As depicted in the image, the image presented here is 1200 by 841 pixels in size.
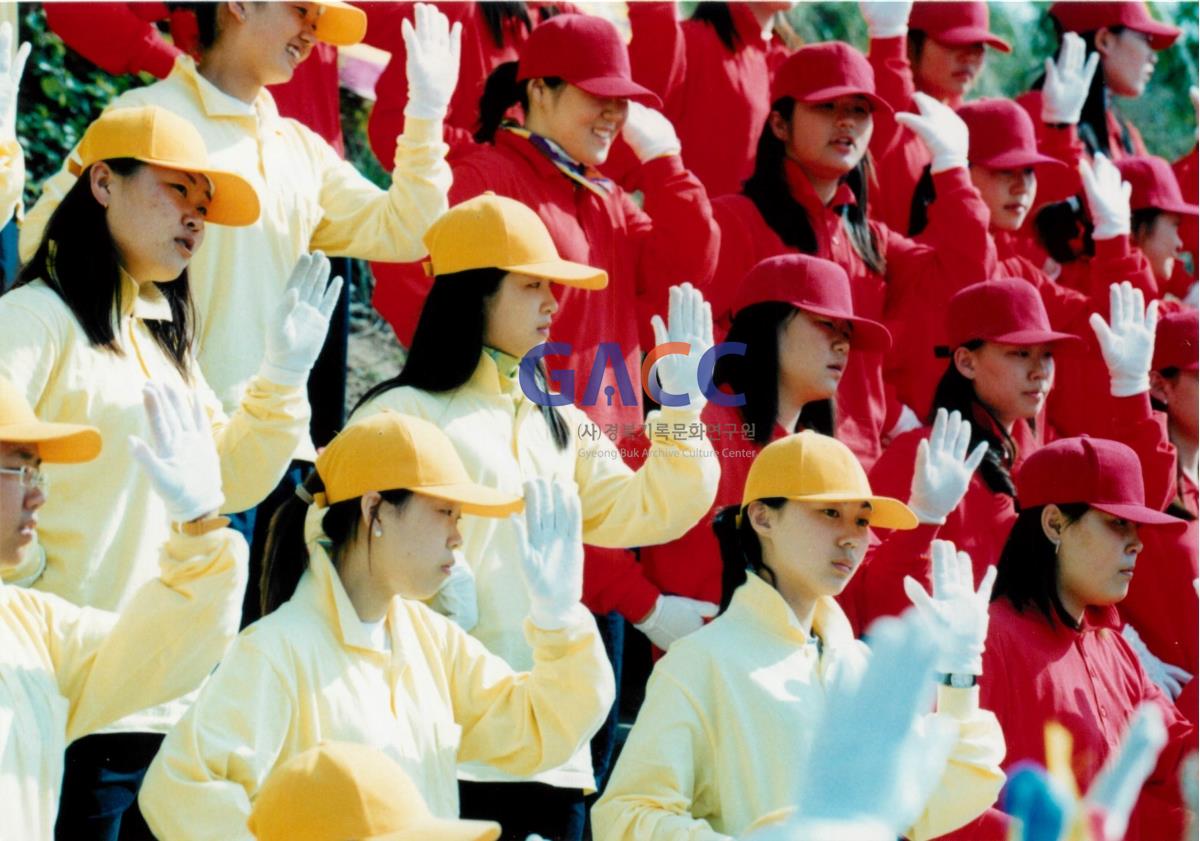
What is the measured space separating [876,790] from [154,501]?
244 centimetres

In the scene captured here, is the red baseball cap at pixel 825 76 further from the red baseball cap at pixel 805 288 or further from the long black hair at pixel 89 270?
the long black hair at pixel 89 270

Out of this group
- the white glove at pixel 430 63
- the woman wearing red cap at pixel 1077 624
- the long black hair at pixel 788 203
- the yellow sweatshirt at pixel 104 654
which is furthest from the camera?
the long black hair at pixel 788 203

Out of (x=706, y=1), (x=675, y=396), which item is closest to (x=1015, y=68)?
(x=706, y=1)

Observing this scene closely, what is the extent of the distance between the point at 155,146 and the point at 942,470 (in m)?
2.18

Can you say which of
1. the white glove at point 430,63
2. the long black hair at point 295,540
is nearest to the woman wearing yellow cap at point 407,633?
the long black hair at point 295,540

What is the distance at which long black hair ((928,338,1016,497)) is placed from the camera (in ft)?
20.2

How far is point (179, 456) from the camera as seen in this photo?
12.7ft

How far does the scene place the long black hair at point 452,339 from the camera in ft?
16.7

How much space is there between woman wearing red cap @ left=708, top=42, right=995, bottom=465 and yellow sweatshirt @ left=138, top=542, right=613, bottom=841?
7.47 ft

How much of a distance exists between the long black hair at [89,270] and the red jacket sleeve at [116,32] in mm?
1377

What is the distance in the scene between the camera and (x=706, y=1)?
745 cm

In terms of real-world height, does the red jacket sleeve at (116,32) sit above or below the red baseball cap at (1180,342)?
above

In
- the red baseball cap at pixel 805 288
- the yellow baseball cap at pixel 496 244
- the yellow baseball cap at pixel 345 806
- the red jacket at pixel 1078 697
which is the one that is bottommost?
the red jacket at pixel 1078 697

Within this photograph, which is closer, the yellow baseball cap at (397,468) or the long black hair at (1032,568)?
the yellow baseball cap at (397,468)
